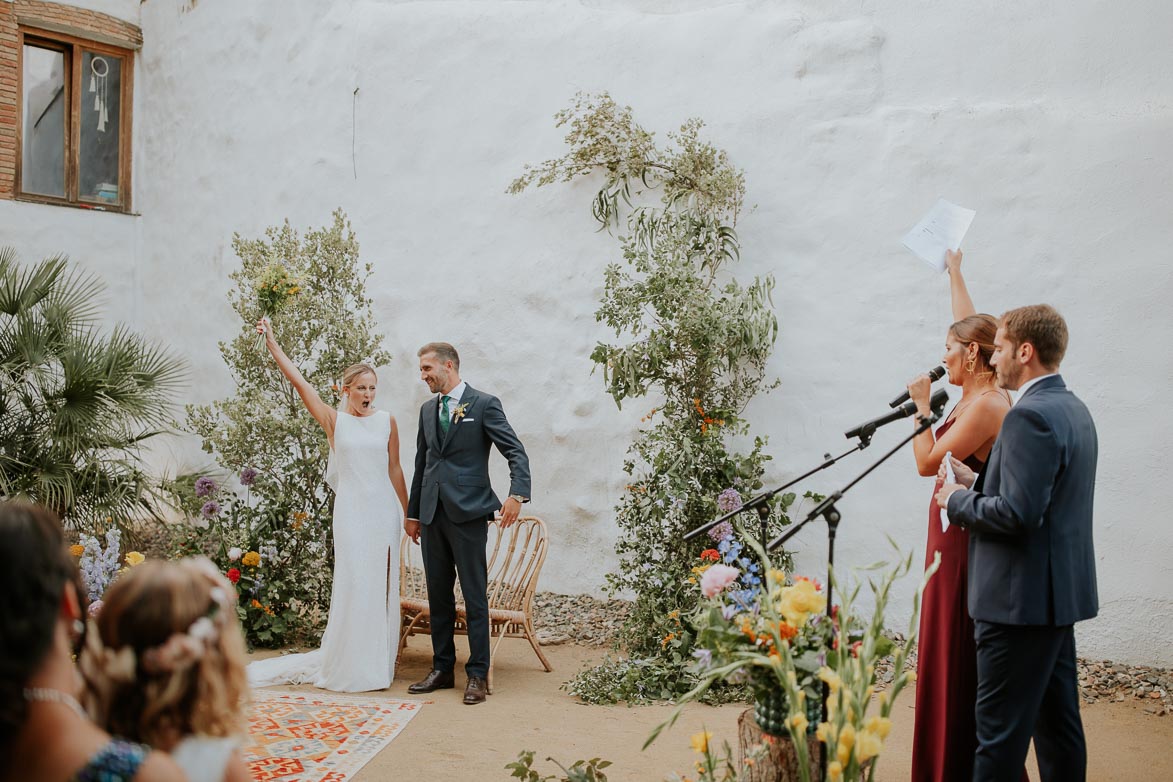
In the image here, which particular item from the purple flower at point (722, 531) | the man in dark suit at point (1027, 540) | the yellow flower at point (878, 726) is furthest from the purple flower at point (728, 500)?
the yellow flower at point (878, 726)

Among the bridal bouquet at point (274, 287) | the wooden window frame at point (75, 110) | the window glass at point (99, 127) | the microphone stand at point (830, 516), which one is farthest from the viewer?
the window glass at point (99, 127)

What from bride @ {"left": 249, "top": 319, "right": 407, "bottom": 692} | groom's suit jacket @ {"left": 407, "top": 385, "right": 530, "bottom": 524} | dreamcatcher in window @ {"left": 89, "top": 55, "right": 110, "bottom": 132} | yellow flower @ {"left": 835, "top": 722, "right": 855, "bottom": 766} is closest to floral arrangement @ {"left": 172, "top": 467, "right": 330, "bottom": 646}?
bride @ {"left": 249, "top": 319, "right": 407, "bottom": 692}

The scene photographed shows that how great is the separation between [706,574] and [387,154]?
6427 millimetres

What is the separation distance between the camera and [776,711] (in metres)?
2.77

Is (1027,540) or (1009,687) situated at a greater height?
(1027,540)

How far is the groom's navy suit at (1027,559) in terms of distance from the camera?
9.70 ft

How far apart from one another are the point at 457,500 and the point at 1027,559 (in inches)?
123

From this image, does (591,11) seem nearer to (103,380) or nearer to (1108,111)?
(1108,111)

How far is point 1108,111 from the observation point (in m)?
5.71

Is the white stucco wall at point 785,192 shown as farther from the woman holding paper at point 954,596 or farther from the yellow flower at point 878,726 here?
the yellow flower at point 878,726

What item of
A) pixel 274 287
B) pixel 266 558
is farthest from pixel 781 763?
pixel 266 558

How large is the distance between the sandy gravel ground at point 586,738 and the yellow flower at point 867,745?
2.14 meters

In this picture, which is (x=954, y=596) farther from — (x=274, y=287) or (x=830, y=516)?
(x=274, y=287)

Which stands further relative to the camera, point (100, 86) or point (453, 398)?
point (100, 86)
